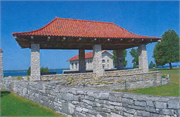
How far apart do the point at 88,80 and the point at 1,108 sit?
18.7ft

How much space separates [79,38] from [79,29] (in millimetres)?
1886

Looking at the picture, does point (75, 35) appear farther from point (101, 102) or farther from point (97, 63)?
point (101, 102)

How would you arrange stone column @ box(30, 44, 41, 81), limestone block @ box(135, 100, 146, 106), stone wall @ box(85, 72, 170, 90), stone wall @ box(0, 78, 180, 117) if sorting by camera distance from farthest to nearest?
stone wall @ box(85, 72, 170, 90) < stone column @ box(30, 44, 41, 81) < limestone block @ box(135, 100, 146, 106) < stone wall @ box(0, 78, 180, 117)

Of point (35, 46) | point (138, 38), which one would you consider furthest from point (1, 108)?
point (138, 38)

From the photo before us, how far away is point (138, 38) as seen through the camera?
12945mm

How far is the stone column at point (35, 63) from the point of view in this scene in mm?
10773

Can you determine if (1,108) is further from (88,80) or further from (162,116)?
(162,116)

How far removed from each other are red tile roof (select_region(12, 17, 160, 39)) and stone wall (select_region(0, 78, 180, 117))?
4.54 m

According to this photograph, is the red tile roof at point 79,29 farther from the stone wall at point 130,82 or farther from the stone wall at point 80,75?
the stone wall at point 130,82

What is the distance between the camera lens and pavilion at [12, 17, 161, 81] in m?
10.9

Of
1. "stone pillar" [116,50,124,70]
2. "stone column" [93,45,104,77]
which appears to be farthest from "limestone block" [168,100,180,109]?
"stone pillar" [116,50,124,70]

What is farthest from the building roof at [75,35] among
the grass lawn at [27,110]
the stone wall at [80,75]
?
the grass lawn at [27,110]

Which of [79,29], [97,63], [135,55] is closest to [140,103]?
[97,63]

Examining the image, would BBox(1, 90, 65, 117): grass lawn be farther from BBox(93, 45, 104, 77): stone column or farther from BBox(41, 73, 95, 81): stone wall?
BBox(93, 45, 104, 77): stone column
